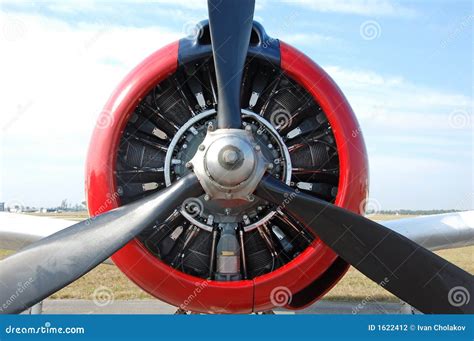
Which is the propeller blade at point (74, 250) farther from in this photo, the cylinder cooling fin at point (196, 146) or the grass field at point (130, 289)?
the grass field at point (130, 289)

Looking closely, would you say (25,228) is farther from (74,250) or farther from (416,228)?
(416,228)

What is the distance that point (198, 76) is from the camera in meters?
5.38

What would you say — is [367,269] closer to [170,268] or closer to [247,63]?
[170,268]

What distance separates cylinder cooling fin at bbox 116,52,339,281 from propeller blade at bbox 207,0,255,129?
39cm

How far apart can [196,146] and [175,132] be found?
0.31 metres

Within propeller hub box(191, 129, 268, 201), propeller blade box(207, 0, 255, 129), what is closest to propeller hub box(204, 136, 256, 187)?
propeller hub box(191, 129, 268, 201)

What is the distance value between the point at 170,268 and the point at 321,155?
1731 millimetres

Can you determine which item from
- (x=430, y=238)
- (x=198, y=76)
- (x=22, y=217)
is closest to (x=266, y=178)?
(x=198, y=76)

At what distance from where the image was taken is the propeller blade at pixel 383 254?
4598mm
